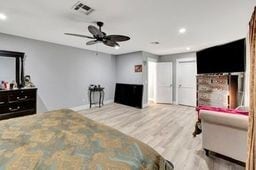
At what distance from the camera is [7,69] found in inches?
157

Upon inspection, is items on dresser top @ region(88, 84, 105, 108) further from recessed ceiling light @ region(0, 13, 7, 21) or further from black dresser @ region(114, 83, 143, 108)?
recessed ceiling light @ region(0, 13, 7, 21)

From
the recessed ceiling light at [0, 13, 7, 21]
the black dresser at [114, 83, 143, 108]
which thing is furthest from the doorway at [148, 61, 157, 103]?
the recessed ceiling light at [0, 13, 7, 21]

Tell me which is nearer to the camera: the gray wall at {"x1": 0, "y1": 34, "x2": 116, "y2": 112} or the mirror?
the mirror

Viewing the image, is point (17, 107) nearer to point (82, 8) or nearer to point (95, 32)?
point (95, 32)

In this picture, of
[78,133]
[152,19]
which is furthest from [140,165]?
[152,19]

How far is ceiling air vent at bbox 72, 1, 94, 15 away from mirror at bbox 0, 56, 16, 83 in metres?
2.85

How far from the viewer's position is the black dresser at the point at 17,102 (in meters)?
3.58

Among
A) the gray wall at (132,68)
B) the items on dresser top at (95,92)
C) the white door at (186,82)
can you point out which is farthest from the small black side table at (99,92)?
the white door at (186,82)

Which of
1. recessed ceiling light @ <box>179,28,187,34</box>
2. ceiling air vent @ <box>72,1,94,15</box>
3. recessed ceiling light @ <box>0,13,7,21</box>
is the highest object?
recessed ceiling light @ <box>179,28,187,34</box>

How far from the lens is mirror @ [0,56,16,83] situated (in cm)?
389

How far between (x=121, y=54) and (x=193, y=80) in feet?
11.5

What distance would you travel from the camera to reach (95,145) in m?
1.24

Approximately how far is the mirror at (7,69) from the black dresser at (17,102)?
1.86 feet

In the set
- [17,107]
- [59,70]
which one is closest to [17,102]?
[17,107]
